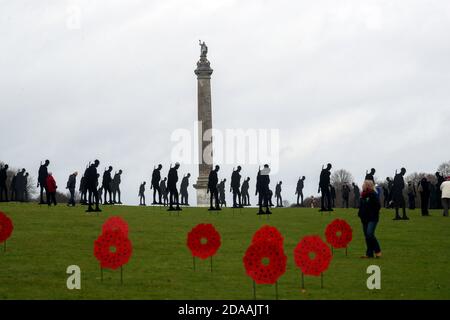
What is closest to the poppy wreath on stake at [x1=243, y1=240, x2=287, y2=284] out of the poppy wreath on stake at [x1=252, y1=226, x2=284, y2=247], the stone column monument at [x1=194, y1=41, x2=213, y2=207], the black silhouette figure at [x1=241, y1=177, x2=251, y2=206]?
the poppy wreath on stake at [x1=252, y1=226, x2=284, y2=247]

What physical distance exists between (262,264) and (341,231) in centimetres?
725

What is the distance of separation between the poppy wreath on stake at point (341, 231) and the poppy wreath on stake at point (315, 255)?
5.34 meters

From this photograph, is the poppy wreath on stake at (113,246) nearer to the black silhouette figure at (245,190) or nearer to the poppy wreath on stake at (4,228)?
the poppy wreath on stake at (4,228)

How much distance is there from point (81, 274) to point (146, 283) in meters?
2.08

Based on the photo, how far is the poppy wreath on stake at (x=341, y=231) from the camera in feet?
87.6

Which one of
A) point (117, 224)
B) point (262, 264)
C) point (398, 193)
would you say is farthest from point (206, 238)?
point (398, 193)

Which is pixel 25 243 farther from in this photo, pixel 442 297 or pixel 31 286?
pixel 442 297

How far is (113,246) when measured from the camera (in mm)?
21875

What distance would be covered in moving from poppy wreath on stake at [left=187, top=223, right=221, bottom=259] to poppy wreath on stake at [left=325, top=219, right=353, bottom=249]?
387 cm

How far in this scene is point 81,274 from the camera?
77.0 feet

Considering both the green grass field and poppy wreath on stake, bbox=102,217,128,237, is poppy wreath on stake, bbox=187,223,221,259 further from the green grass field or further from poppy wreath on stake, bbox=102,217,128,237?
poppy wreath on stake, bbox=102,217,128,237

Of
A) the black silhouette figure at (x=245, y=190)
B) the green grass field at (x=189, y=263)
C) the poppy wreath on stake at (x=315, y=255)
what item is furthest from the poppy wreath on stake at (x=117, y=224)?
the black silhouette figure at (x=245, y=190)

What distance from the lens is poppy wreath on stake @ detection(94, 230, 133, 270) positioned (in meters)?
21.8
